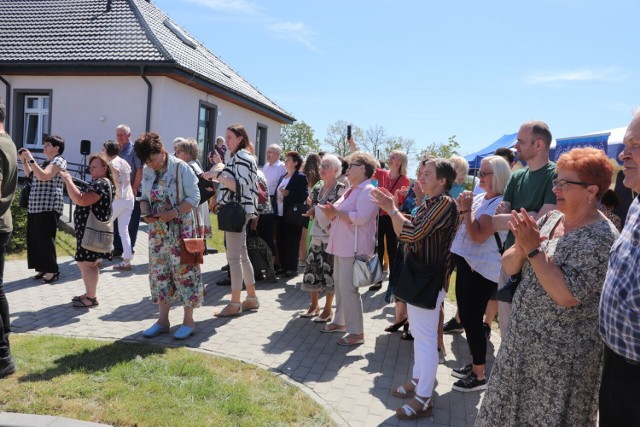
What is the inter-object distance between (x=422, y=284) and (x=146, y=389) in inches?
89.7

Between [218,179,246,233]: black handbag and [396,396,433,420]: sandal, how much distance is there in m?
2.77

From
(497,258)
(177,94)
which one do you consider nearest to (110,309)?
(497,258)

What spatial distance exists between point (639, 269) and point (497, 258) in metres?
2.16

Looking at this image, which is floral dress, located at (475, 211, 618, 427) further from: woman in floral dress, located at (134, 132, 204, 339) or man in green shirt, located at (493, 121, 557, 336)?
woman in floral dress, located at (134, 132, 204, 339)

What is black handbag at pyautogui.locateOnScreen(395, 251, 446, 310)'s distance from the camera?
371 cm

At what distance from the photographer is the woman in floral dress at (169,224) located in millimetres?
4957

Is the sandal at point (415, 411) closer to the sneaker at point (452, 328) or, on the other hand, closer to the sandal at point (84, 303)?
the sneaker at point (452, 328)

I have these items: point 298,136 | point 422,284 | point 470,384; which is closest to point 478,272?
point 422,284

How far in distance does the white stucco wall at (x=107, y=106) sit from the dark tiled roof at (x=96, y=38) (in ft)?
2.07

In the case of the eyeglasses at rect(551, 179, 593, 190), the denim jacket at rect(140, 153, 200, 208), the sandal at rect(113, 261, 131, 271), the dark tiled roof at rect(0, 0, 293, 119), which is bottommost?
the sandal at rect(113, 261, 131, 271)

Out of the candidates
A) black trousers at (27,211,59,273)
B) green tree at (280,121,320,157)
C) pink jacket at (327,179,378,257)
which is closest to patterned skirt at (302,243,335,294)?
pink jacket at (327,179,378,257)

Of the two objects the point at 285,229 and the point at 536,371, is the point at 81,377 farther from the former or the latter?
the point at 285,229

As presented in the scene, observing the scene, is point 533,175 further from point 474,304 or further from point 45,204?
point 45,204

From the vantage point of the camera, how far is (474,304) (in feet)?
13.6
